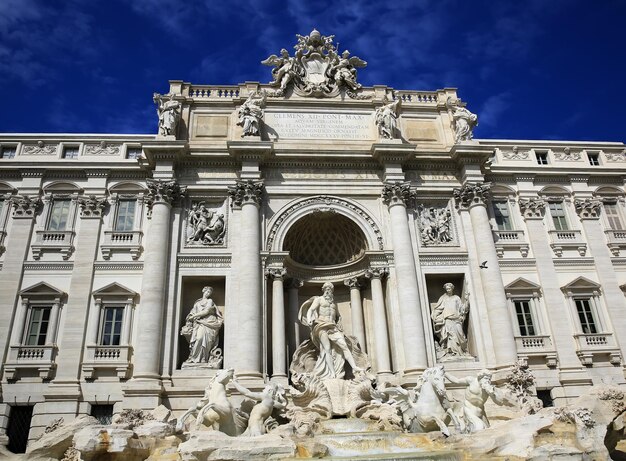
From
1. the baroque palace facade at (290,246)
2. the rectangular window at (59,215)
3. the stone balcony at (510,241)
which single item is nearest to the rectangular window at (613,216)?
the baroque palace facade at (290,246)

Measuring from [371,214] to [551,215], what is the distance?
896 cm

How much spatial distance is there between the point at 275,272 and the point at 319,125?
7.67 m

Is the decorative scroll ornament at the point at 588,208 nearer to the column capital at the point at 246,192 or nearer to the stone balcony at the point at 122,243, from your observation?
the column capital at the point at 246,192

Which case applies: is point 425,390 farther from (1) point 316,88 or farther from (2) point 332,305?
(1) point 316,88

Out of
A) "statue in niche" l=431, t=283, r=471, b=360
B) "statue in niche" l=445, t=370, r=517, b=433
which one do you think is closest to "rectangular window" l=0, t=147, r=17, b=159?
"statue in niche" l=431, t=283, r=471, b=360

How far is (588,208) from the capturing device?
24.0 metres

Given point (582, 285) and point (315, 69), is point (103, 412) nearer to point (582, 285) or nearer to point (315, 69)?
point (315, 69)

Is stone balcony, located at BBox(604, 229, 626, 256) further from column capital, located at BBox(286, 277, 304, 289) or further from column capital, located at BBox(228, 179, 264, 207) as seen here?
column capital, located at BBox(228, 179, 264, 207)

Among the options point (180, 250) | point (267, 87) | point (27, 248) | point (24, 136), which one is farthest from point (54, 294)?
point (267, 87)

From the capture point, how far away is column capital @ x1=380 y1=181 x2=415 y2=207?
2181 cm

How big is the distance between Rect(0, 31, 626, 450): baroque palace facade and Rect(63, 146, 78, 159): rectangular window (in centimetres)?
27

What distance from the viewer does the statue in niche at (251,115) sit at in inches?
871

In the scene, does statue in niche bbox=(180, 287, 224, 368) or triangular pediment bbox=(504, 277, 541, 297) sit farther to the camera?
triangular pediment bbox=(504, 277, 541, 297)

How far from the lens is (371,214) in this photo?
2192 cm
